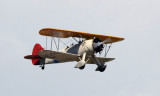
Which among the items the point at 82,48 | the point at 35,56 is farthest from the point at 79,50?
the point at 35,56

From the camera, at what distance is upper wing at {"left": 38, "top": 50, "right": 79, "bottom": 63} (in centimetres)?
2594

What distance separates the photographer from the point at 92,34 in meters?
27.0

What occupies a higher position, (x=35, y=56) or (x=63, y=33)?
(x=63, y=33)

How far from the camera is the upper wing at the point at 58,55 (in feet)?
85.1

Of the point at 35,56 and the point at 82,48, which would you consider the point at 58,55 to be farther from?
the point at 35,56

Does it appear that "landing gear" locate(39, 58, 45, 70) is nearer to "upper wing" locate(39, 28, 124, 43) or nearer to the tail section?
the tail section

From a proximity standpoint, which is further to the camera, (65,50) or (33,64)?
(33,64)

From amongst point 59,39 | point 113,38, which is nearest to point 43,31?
point 59,39

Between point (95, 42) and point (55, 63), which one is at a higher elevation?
point (95, 42)

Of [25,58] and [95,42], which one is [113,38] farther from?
[25,58]

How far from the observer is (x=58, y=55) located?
2636 cm

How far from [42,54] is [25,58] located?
171 centimetres

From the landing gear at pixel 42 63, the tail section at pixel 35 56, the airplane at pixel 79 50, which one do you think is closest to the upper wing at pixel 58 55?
the airplane at pixel 79 50

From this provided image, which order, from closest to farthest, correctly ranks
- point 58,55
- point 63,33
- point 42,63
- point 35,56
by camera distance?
point 58,55, point 63,33, point 35,56, point 42,63
